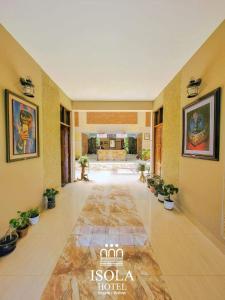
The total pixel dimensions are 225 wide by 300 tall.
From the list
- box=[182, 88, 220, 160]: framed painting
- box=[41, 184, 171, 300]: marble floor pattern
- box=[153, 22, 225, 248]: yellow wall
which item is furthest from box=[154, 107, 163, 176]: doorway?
box=[41, 184, 171, 300]: marble floor pattern

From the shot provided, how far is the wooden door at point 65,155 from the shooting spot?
485 centimetres

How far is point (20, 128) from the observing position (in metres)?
2.32

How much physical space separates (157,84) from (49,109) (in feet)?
8.51

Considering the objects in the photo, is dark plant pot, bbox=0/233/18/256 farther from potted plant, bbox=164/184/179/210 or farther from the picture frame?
→ the picture frame

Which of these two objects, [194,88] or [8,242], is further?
[194,88]

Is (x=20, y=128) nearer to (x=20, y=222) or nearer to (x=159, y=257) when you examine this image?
(x=20, y=222)

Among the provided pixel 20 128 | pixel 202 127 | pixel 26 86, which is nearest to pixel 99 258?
pixel 20 128

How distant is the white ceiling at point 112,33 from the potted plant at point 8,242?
2.59 m

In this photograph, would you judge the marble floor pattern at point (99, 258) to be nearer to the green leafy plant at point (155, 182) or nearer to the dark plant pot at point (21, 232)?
the dark plant pot at point (21, 232)

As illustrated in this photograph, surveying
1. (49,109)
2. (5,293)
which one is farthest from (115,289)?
(49,109)

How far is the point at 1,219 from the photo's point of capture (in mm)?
1938

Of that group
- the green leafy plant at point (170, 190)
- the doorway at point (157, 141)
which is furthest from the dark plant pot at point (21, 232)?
the doorway at point (157, 141)

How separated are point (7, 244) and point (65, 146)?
349 centimetres

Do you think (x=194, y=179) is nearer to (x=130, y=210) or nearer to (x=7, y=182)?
(x=130, y=210)
